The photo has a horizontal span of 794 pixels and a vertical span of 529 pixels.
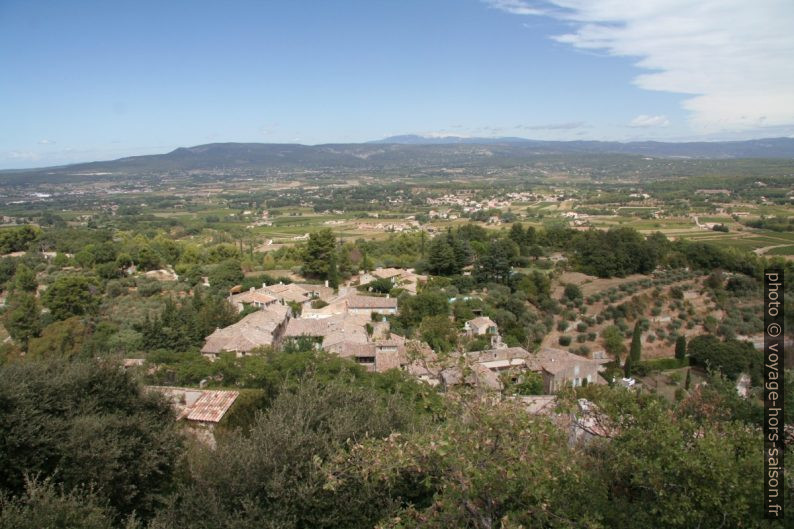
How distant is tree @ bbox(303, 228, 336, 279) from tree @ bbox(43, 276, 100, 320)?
13.4m

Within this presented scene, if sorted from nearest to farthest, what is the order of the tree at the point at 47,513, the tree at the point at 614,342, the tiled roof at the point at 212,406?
the tree at the point at 47,513 → the tiled roof at the point at 212,406 → the tree at the point at 614,342

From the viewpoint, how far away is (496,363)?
20719 mm

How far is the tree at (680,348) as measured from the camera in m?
22.8

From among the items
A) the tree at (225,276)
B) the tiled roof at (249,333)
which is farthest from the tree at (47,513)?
the tree at (225,276)

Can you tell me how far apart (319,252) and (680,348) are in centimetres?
2299

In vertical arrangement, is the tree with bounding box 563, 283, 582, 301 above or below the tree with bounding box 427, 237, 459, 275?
below

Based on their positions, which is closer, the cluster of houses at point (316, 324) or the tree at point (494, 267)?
the cluster of houses at point (316, 324)

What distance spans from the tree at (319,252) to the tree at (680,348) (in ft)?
72.1

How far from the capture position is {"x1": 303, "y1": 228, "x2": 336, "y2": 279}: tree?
35906mm

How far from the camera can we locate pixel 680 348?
74.8 ft

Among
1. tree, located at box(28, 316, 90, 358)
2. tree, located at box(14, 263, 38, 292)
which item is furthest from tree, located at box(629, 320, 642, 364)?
tree, located at box(14, 263, 38, 292)

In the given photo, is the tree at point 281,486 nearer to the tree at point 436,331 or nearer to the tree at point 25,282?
the tree at point 436,331

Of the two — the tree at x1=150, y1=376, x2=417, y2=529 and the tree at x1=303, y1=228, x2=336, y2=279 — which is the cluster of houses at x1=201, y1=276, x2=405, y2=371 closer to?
the tree at x1=303, y1=228, x2=336, y2=279

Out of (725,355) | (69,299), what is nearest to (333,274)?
(69,299)
